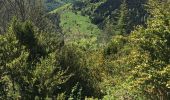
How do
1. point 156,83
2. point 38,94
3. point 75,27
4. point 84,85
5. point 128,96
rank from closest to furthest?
point 156,83
point 128,96
point 38,94
point 84,85
point 75,27

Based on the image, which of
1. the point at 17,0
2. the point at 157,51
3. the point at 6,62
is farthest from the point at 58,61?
the point at 17,0

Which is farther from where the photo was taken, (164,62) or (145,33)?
(145,33)

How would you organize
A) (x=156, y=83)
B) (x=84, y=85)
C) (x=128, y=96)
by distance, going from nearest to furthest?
(x=156, y=83) → (x=128, y=96) → (x=84, y=85)

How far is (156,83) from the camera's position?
462 inches

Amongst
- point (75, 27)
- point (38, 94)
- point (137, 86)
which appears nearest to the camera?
point (137, 86)

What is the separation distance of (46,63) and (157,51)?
4972 mm

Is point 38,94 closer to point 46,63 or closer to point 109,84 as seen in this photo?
point 46,63

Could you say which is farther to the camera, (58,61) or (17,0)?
(17,0)

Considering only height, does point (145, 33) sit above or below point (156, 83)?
above

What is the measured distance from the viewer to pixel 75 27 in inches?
7790

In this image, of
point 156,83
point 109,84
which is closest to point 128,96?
point 156,83

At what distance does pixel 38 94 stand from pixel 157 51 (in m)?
4.80

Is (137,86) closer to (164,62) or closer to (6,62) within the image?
(164,62)

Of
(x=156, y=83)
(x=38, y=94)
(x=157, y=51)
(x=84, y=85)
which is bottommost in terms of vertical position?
(x=84, y=85)
